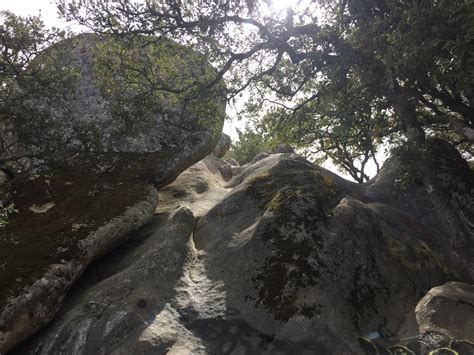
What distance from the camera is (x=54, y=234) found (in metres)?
12.5

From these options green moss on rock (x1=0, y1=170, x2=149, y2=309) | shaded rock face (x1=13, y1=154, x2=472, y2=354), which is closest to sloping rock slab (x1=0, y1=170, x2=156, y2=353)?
green moss on rock (x1=0, y1=170, x2=149, y2=309)

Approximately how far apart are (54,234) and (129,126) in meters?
6.22

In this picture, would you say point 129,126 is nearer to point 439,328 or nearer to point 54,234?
point 54,234

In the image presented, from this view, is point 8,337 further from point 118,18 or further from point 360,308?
point 118,18

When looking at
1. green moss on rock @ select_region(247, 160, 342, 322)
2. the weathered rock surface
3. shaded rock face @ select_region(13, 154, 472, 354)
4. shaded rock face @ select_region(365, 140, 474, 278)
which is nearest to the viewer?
the weathered rock surface

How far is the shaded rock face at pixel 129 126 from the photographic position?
15.5 meters

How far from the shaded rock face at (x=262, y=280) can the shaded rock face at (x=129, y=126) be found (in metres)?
4.31

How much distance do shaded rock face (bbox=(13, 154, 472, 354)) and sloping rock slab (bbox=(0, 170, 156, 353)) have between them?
2.15 ft

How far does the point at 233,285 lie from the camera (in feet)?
36.4

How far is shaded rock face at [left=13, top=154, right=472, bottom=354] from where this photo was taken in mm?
9242

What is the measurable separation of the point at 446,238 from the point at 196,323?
1094 centimetres

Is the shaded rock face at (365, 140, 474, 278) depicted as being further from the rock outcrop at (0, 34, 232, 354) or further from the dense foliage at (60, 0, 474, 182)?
the rock outcrop at (0, 34, 232, 354)

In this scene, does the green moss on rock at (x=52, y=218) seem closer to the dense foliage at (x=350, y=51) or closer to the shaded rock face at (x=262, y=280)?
the shaded rock face at (x=262, y=280)

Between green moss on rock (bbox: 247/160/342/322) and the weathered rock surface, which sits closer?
the weathered rock surface
